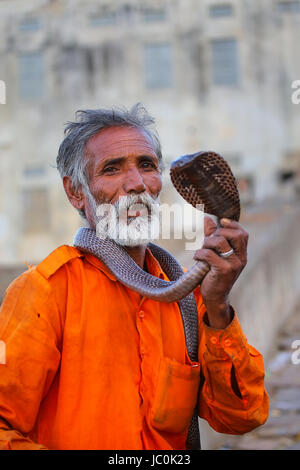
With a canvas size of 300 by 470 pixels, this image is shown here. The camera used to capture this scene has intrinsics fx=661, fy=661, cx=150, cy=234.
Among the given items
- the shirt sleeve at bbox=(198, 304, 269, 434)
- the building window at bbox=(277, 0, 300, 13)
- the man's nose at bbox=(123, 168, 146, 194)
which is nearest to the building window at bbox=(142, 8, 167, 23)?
the building window at bbox=(277, 0, 300, 13)

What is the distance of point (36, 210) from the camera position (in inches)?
939

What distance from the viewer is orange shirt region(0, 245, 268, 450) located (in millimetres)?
1905

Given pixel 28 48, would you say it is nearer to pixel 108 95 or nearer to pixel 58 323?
pixel 108 95

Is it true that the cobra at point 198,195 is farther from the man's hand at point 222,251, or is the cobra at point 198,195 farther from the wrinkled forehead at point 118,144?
the wrinkled forehead at point 118,144

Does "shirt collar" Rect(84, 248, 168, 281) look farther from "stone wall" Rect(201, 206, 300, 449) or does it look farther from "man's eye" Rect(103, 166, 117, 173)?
"stone wall" Rect(201, 206, 300, 449)

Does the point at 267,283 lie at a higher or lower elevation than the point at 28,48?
lower

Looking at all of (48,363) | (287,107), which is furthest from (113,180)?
(287,107)

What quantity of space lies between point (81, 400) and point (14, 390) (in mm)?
199

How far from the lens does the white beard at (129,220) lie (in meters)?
2.08

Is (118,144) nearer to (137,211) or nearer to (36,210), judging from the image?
(137,211)

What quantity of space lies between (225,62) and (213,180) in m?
22.3

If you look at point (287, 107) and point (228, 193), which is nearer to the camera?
point (228, 193)

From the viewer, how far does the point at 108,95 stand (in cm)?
2355

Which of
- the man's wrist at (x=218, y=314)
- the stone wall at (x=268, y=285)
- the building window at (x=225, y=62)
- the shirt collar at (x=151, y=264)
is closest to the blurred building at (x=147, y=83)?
the building window at (x=225, y=62)
